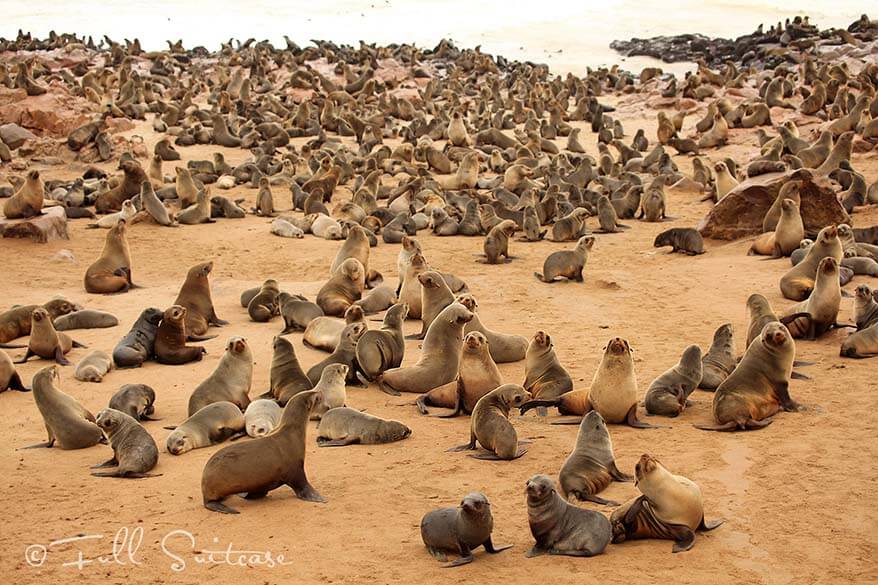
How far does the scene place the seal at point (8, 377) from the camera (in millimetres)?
7438

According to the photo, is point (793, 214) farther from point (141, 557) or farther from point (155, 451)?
point (141, 557)

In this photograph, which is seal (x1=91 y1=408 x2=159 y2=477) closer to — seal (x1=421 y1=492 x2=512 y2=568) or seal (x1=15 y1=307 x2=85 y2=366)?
seal (x1=421 y1=492 x2=512 y2=568)

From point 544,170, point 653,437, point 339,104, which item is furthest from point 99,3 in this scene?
point 653,437

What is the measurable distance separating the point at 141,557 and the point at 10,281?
7921mm

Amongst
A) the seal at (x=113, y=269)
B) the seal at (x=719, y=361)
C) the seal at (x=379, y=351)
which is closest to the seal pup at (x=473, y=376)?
the seal at (x=379, y=351)

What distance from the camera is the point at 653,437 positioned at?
244 inches

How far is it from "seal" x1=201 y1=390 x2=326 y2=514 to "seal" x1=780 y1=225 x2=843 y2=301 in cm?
562

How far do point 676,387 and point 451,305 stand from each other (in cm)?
179

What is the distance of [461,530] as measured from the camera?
14.8ft

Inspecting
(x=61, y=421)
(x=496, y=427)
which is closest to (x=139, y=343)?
(x=61, y=421)

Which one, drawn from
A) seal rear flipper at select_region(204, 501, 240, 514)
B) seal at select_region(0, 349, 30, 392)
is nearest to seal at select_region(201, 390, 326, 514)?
seal rear flipper at select_region(204, 501, 240, 514)

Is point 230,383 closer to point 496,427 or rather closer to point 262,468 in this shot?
point 262,468

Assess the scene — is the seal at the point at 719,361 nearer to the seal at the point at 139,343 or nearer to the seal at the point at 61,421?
the seal at the point at 61,421

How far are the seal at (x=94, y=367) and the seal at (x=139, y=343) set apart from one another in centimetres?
10
